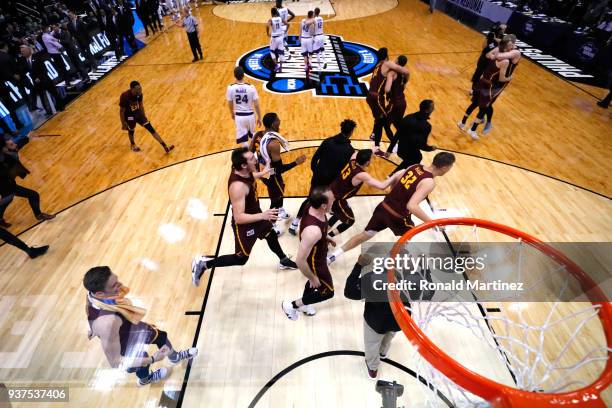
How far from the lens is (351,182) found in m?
4.26

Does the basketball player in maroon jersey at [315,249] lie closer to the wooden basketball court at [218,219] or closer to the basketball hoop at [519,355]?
the wooden basketball court at [218,219]

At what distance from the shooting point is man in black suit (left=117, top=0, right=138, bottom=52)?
38.7 ft

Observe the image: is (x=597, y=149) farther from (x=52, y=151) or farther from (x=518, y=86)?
(x=52, y=151)

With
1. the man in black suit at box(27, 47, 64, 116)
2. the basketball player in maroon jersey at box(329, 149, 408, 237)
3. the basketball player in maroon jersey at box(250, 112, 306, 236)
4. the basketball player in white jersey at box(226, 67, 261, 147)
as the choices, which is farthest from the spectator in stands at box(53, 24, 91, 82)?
the basketball player in maroon jersey at box(329, 149, 408, 237)

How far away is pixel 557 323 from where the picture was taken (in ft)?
13.0

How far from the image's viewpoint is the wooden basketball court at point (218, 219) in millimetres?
3570

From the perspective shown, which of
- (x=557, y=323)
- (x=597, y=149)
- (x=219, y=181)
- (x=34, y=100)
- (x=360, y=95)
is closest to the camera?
(x=557, y=323)

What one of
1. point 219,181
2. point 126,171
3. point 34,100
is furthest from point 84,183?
point 34,100

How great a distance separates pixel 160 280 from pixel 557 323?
4784mm

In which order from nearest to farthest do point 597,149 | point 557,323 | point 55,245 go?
point 557,323 < point 55,245 < point 597,149

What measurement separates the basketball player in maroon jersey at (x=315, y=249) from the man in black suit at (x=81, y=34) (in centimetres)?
1095

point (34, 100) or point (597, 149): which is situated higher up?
point (34, 100)

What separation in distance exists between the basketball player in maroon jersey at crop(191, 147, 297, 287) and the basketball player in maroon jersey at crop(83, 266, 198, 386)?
109 centimetres

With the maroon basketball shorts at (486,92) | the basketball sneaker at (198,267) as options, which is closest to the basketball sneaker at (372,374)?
the basketball sneaker at (198,267)
